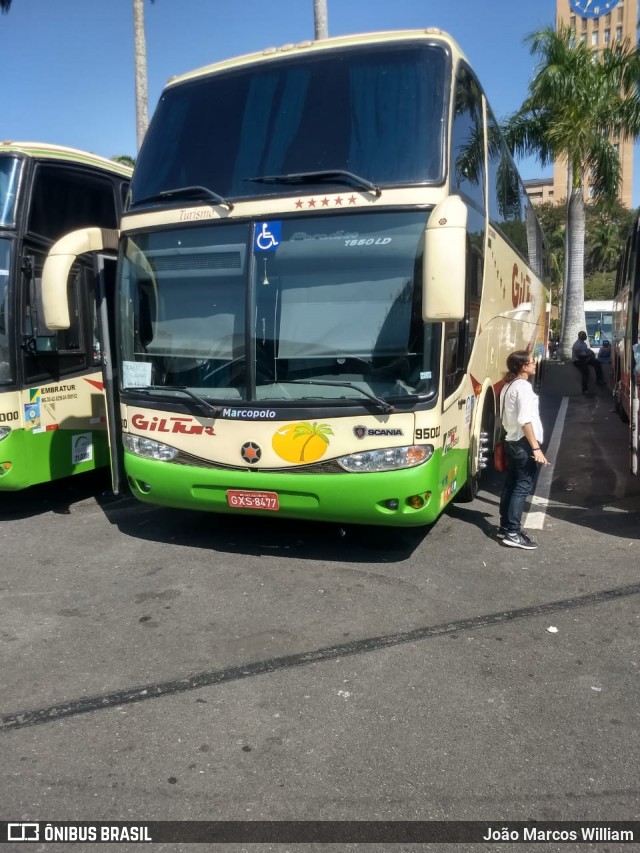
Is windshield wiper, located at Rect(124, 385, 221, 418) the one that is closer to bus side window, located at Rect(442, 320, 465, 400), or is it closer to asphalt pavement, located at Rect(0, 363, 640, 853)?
asphalt pavement, located at Rect(0, 363, 640, 853)

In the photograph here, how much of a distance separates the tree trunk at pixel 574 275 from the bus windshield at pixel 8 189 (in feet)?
70.9

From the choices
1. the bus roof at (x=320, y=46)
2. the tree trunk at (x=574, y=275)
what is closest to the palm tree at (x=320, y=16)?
the bus roof at (x=320, y=46)

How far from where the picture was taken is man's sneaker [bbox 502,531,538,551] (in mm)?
6297

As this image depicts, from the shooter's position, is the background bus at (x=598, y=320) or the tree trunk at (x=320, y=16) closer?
the tree trunk at (x=320, y=16)

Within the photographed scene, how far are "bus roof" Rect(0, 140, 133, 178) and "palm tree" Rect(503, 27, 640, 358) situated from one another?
61.1ft

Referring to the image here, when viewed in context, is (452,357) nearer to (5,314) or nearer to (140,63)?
(5,314)

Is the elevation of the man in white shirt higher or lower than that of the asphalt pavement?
higher

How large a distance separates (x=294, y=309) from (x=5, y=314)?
3.02m

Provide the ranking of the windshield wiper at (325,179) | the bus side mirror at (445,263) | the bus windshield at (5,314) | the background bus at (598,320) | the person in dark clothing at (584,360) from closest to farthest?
the bus side mirror at (445,263) → the windshield wiper at (325,179) → the bus windshield at (5,314) → the person in dark clothing at (584,360) → the background bus at (598,320)

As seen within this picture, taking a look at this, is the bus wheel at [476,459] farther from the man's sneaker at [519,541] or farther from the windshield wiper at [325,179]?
the windshield wiper at [325,179]

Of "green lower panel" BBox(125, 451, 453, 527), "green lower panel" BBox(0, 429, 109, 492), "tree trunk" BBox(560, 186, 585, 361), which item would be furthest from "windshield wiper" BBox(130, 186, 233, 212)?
"tree trunk" BBox(560, 186, 585, 361)

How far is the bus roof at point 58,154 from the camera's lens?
23.5 feet

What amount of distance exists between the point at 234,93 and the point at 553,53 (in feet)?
69.5

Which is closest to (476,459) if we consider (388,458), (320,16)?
(388,458)
